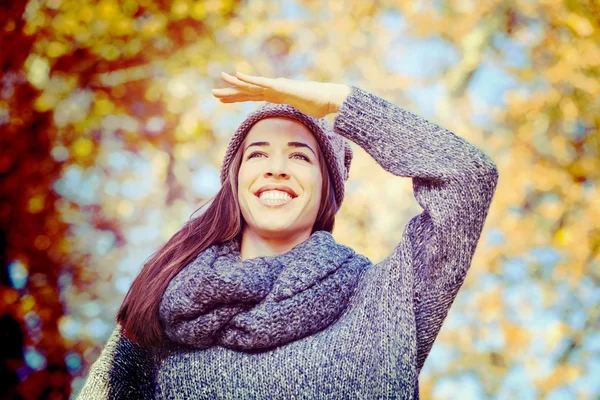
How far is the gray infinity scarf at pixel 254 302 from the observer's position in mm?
1459

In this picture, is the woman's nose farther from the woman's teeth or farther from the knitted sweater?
the knitted sweater

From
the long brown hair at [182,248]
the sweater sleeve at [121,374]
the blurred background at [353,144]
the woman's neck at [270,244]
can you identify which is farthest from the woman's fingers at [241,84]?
the blurred background at [353,144]

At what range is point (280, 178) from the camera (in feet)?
5.39

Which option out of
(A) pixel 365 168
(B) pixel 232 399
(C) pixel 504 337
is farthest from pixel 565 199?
(B) pixel 232 399

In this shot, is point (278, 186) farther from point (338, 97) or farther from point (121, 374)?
point (121, 374)

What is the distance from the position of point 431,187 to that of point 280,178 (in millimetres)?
423

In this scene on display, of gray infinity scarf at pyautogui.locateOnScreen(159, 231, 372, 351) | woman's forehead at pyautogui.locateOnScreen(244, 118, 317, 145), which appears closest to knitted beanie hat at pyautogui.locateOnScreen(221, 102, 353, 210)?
woman's forehead at pyautogui.locateOnScreen(244, 118, 317, 145)

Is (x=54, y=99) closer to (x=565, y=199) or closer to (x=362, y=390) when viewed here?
(x=362, y=390)

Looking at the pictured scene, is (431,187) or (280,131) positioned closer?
(431,187)

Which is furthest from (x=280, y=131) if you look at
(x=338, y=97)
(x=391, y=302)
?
(x=391, y=302)

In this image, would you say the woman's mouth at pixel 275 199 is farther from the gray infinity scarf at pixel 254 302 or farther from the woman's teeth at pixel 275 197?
the gray infinity scarf at pixel 254 302

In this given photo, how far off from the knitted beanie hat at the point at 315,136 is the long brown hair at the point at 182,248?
0.02 meters

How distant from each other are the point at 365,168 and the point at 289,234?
3467 mm

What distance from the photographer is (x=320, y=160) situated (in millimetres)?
1738
